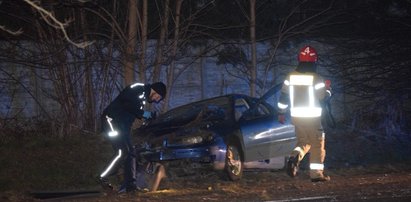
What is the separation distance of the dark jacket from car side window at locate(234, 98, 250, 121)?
196 centimetres

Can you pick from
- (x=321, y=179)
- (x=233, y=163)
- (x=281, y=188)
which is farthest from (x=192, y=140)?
(x=321, y=179)

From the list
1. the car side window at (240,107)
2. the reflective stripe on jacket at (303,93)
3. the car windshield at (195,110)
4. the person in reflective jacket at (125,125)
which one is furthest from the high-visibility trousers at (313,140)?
the person in reflective jacket at (125,125)

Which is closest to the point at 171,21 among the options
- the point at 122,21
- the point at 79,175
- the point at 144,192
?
the point at 122,21

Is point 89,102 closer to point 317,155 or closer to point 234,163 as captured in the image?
point 234,163

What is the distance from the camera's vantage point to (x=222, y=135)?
34.7 ft

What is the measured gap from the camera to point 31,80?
16.5m

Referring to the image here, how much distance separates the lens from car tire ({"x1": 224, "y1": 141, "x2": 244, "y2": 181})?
10.6m

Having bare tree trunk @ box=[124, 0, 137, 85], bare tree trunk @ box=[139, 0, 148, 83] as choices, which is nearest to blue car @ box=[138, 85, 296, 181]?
bare tree trunk @ box=[124, 0, 137, 85]

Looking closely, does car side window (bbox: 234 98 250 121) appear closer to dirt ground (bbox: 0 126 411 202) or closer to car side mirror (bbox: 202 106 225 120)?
car side mirror (bbox: 202 106 225 120)

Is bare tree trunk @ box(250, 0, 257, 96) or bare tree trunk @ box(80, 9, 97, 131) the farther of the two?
bare tree trunk @ box(250, 0, 257, 96)

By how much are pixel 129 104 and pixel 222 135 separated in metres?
1.69

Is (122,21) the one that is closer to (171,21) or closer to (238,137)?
(171,21)

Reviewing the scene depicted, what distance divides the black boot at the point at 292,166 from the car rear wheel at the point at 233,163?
2.48 feet

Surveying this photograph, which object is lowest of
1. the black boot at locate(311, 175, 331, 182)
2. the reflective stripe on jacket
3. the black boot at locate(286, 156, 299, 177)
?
the black boot at locate(311, 175, 331, 182)
